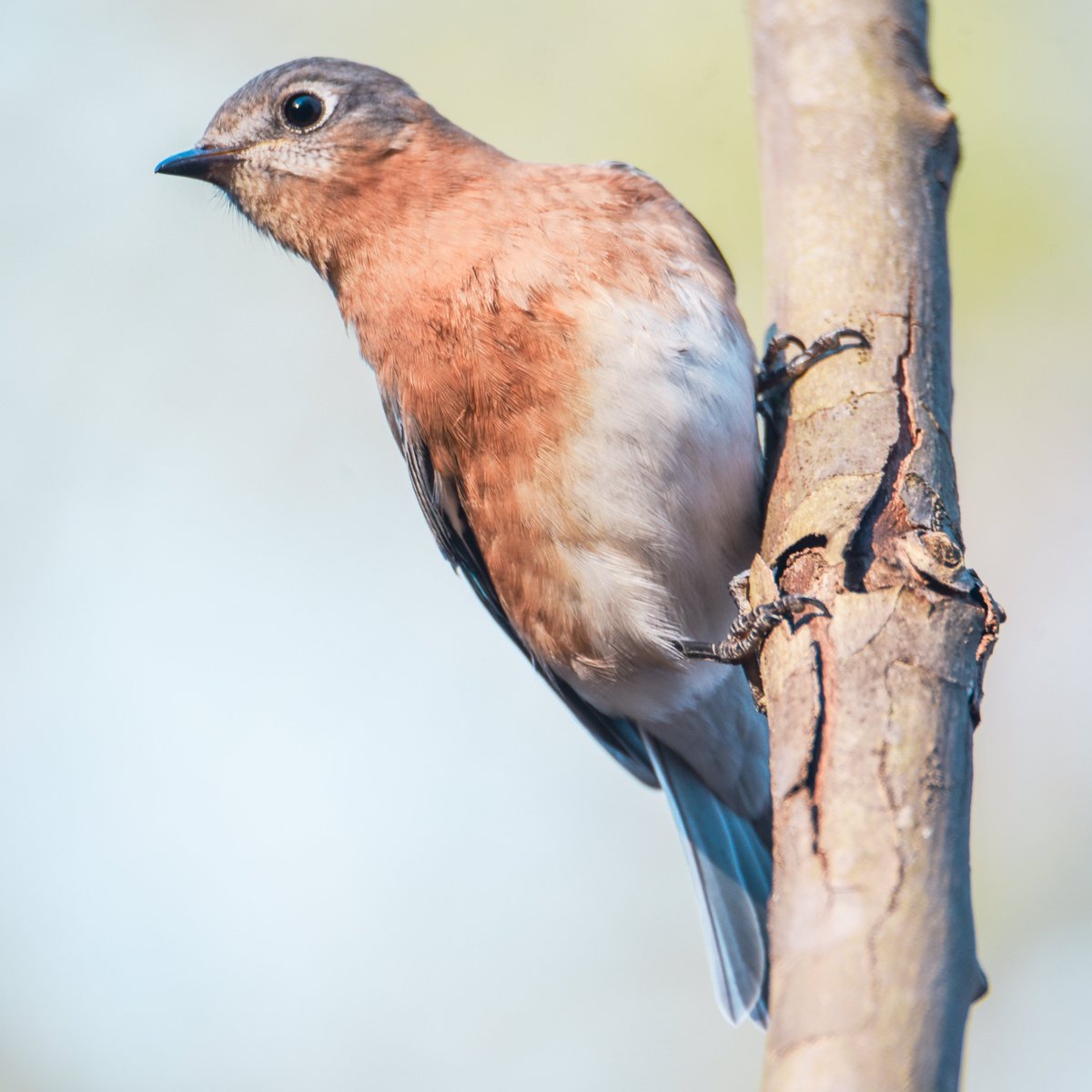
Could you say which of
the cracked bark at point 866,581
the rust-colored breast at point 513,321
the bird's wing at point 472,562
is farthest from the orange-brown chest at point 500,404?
the cracked bark at point 866,581

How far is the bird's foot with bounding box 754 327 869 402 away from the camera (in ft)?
9.89

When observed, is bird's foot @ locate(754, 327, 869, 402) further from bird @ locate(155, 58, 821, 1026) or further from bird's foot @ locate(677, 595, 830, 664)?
bird's foot @ locate(677, 595, 830, 664)

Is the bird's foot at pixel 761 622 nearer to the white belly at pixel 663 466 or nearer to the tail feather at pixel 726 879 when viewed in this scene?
the white belly at pixel 663 466

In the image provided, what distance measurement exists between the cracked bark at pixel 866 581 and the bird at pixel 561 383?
17.4 inches

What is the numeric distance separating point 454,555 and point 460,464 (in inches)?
31.9

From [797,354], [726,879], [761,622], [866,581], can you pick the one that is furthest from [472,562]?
[866,581]

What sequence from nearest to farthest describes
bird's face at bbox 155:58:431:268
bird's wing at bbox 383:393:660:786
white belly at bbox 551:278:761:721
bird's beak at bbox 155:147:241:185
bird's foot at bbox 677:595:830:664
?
bird's foot at bbox 677:595:830:664 → white belly at bbox 551:278:761:721 → bird's wing at bbox 383:393:660:786 → bird's face at bbox 155:58:431:268 → bird's beak at bbox 155:147:241:185

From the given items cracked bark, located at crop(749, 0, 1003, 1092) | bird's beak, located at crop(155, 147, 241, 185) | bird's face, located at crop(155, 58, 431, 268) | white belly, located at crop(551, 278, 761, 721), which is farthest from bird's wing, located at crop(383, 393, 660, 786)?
cracked bark, located at crop(749, 0, 1003, 1092)

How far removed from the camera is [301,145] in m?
4.53

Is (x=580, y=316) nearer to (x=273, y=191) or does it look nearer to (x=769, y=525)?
(x=769, y=525)

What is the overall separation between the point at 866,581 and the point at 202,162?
3160 mm

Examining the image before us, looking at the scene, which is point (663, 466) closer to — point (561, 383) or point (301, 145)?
point (561, 383)

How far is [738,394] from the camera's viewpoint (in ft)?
Answer: 12.1

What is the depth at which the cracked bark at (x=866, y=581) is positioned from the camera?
1.87 metres
